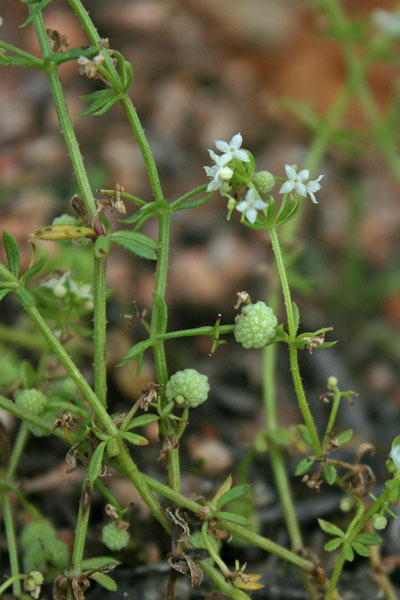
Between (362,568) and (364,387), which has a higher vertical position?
(364,387)

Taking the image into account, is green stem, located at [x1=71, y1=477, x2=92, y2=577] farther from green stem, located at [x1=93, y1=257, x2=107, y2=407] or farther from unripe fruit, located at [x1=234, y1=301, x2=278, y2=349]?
unripe fruit, located at [x1=234, y1=301, x2=278, y2=349]

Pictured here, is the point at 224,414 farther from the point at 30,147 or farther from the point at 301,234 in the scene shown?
the point at 30,147

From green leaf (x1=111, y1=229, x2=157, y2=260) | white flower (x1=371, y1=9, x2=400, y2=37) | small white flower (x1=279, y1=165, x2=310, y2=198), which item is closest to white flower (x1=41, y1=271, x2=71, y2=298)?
green leaf (x1=111, y1=229, x2=157, y2=260)

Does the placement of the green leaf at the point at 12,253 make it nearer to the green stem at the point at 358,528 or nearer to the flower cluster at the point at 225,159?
the flower cluster at the point at 225,159

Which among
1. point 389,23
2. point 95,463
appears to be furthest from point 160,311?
point 389,23

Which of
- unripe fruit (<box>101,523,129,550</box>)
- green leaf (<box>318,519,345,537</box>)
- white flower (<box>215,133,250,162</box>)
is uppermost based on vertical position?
white flower (<box>215,133,250,162</box>)

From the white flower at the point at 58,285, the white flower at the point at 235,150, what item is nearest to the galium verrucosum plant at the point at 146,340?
the white flower at the point at 235,150

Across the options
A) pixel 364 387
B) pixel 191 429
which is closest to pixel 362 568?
pixel 191 429
